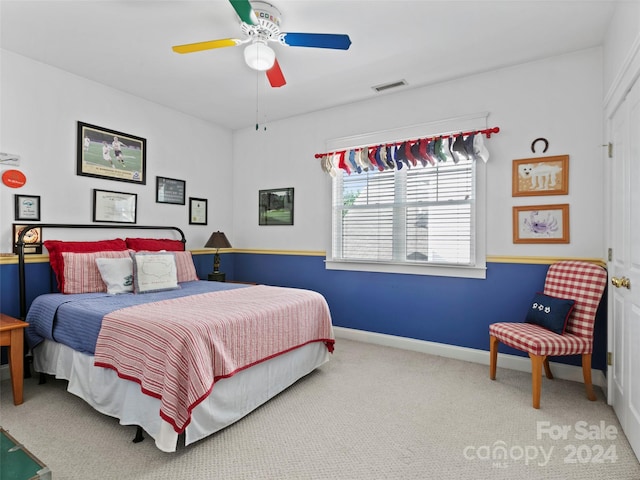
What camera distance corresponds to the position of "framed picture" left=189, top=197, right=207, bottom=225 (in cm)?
438

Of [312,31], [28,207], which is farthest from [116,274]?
[312,31]

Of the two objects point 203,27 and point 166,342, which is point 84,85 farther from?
point 166,342

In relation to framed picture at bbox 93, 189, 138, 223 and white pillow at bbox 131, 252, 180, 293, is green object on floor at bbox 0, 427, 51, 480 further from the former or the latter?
framed picture at bbox 93, 189, 138, 223

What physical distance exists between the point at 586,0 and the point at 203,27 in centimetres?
257

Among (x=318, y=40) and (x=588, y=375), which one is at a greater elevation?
(x=318, y=40)

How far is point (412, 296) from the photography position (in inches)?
141

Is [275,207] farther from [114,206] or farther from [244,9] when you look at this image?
[244,9]

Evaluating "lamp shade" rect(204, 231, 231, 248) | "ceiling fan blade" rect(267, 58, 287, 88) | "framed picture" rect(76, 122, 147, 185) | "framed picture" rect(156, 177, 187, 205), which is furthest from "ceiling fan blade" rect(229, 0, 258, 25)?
"lamp shade" rect(204, 231, 231, 248)

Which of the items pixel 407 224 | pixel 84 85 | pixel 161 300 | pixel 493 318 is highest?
pixel 84 85

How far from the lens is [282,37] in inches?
87.7

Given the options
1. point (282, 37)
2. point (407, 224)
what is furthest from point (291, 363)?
point (282, 37)

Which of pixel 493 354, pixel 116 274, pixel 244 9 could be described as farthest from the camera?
pixel 116 274

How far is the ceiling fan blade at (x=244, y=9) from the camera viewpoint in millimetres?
1874

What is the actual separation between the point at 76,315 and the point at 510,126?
374 cm
